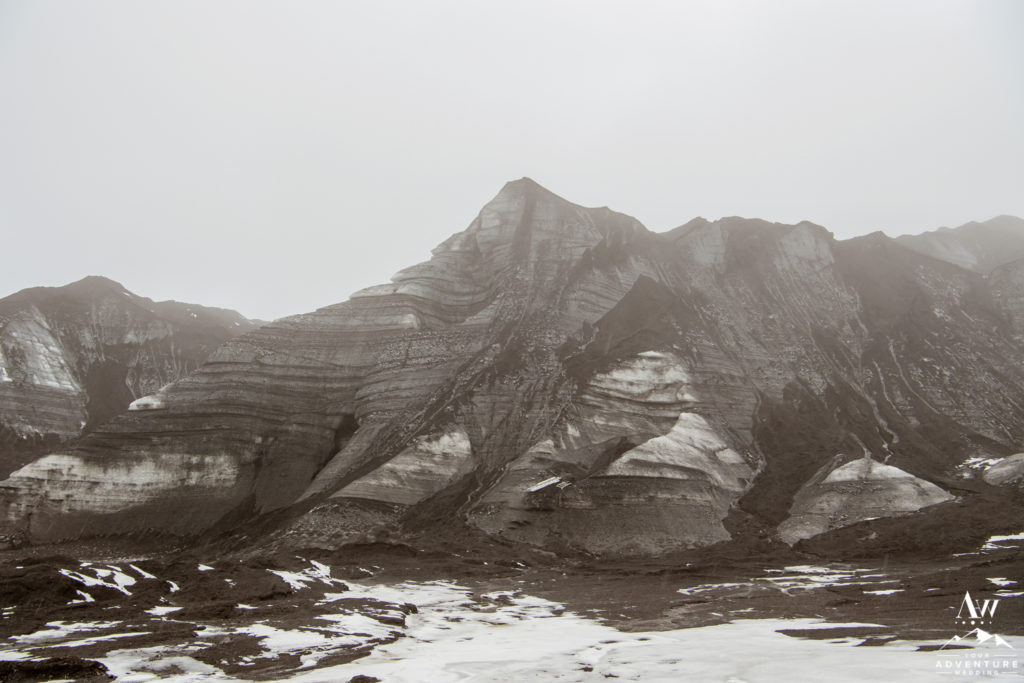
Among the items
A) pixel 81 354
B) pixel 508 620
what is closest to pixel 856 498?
pixel 508 620

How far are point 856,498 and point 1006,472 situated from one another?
11441mm

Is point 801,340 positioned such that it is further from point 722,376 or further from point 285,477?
point 285,477

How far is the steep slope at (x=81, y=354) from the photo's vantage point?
265 ft

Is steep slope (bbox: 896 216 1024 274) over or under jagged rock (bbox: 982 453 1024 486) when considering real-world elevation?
over

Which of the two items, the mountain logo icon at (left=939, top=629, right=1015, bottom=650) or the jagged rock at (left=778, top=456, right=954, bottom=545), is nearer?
the mountain logo icon at (left=939, top=629, right=1015, bottom=650)

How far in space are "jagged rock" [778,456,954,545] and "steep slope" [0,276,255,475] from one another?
69647 mm

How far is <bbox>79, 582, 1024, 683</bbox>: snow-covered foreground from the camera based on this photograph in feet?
53.4

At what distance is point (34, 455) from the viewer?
7512cm

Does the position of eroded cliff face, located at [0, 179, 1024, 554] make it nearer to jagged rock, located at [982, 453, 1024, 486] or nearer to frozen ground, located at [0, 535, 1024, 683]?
jagged rock, located at [982, 453, 1024, 486]

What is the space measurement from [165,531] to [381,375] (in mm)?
21593

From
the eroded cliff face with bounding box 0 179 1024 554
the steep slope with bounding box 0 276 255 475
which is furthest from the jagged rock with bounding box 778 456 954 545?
the steep slope with bounding box 0 276 255 475

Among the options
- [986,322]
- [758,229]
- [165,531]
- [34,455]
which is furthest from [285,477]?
[986,322]

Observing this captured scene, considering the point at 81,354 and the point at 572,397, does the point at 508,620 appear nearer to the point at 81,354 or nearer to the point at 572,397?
the point at 572,397

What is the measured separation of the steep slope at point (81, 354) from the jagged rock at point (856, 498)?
6965 centimetres
